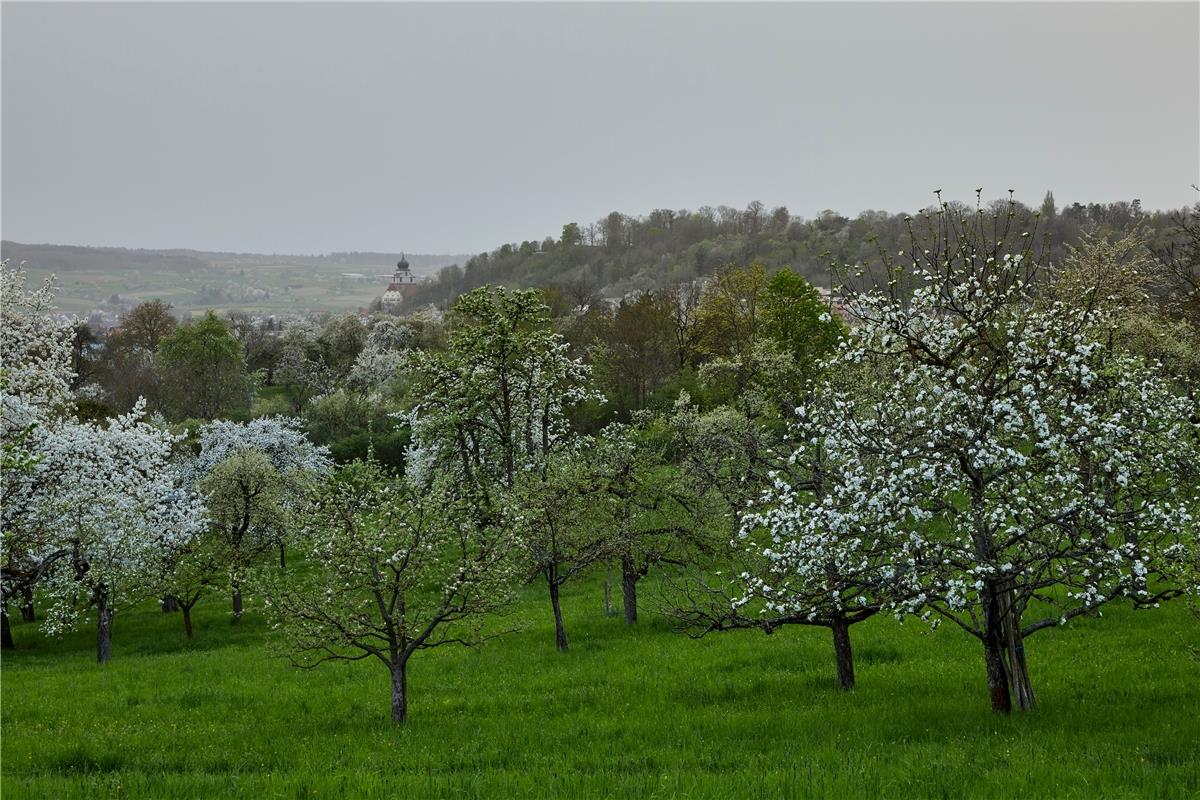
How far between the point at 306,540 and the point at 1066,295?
30609 mm

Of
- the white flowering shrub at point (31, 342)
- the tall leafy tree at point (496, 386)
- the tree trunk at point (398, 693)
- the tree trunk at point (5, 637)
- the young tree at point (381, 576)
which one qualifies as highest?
the white flowering shrub at point (31, 342)

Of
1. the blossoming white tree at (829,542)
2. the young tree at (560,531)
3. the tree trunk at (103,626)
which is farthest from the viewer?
the tree trunk at (103,626)

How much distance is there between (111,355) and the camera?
98062mm

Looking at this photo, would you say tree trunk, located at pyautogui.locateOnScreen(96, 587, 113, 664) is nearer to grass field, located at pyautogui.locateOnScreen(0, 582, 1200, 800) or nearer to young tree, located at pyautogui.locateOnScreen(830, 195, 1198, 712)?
grass field, located at pyautogui.locateOnScreen(0, 582, 1200, 800)

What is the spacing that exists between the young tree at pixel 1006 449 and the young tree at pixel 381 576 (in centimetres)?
899

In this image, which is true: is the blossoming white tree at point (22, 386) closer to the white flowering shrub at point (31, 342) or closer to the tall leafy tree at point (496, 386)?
the white flowering shrub at point (31, 342)

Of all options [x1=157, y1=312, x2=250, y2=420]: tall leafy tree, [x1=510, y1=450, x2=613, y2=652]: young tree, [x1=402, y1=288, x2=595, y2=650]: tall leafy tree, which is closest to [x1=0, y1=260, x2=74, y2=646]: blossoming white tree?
[x1=402, y1=288, x2=595, y2=650]: tall leafy tree

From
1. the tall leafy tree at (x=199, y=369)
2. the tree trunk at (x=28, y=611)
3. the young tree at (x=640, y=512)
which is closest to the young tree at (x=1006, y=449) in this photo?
the young tree at (x=640, y=512)

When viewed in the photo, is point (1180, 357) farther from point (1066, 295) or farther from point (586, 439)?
point (586, 439)

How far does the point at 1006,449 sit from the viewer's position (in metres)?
12.8

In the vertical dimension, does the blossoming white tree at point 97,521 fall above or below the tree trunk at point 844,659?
above

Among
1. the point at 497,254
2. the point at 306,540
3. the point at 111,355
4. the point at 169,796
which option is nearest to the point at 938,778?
the point at 169,796

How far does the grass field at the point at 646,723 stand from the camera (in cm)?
1260

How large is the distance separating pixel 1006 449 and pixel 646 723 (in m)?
8.63
